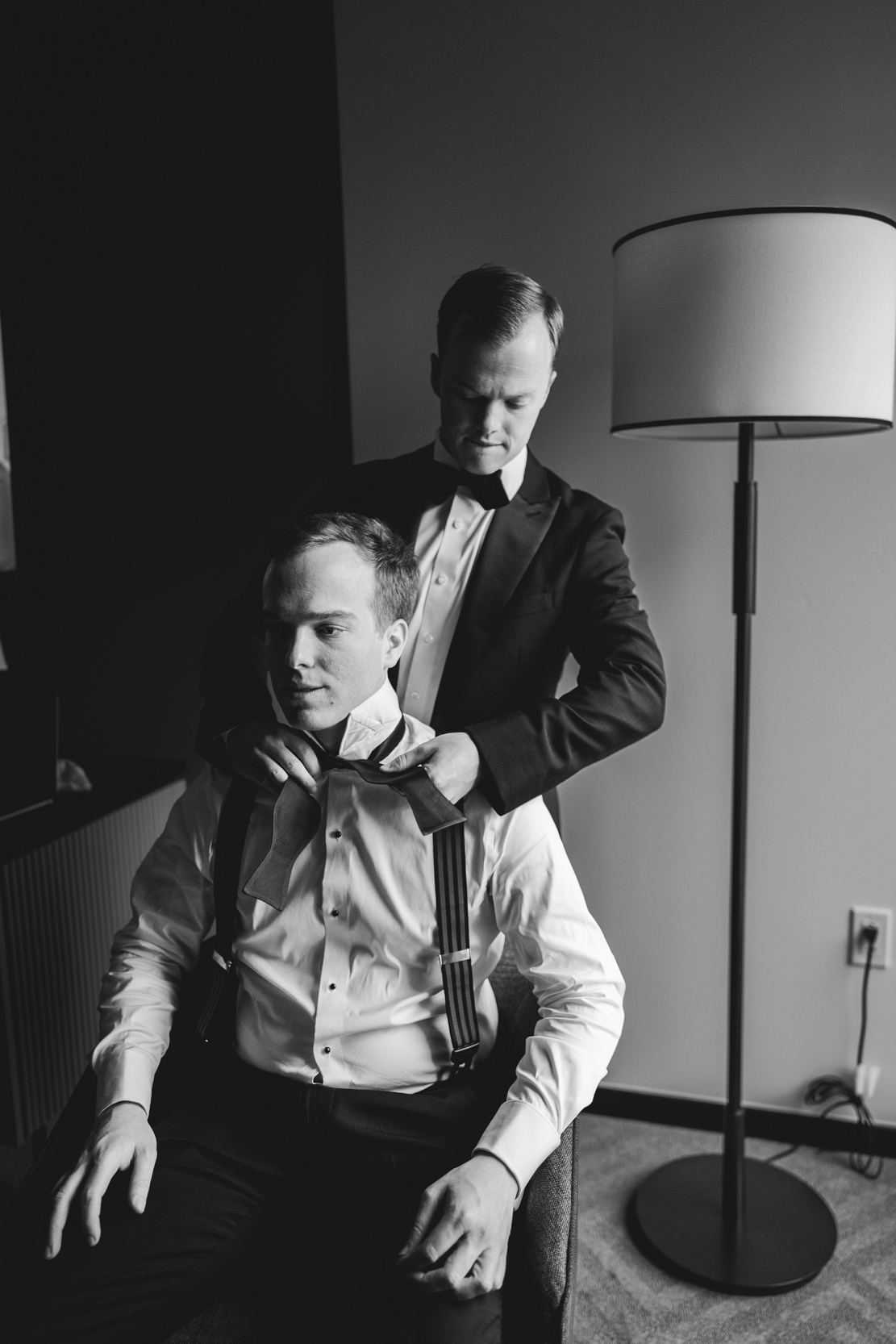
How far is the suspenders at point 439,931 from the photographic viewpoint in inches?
48.6

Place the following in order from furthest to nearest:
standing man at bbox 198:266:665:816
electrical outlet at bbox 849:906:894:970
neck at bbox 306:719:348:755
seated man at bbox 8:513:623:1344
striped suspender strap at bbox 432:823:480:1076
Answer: electrical outlet at bbox 849:906:894:970 < standing man at bbox 198:266:665:816 < neck at bbox 306:719:348:755 < striped suspender strap at bbox 432:823:480:1076 < seated man at bbox 8:513:623:1344

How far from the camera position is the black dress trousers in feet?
3.48

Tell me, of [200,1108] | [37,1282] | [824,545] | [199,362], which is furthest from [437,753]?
[199,362]

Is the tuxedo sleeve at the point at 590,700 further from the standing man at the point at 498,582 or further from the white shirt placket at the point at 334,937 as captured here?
the white shirt placket at the point at 334,937

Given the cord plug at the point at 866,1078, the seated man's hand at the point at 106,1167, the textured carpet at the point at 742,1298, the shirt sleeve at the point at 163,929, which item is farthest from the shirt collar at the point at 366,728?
the cord plug at the point at 866,1078

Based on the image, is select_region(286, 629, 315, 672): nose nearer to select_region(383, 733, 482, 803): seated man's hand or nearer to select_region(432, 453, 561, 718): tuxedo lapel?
select_region(383, 733, 482, 803): seated man's hand

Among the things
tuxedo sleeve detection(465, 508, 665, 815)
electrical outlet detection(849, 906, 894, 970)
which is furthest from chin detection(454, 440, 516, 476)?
electrical outlet detection(849, 906, 894, 970)

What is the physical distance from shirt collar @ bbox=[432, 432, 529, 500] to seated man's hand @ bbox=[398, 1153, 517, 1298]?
1.01 meters

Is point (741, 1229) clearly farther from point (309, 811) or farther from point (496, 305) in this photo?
point (496, 305)

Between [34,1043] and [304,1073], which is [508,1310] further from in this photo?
[34,1043]

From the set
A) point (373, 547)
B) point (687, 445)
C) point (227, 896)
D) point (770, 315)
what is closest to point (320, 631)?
point (373, 547)

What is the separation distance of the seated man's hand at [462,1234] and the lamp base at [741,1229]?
0.85m

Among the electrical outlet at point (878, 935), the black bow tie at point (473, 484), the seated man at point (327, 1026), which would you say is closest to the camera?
the seated man at point (327, 1026)

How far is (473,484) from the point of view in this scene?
5.13ft
